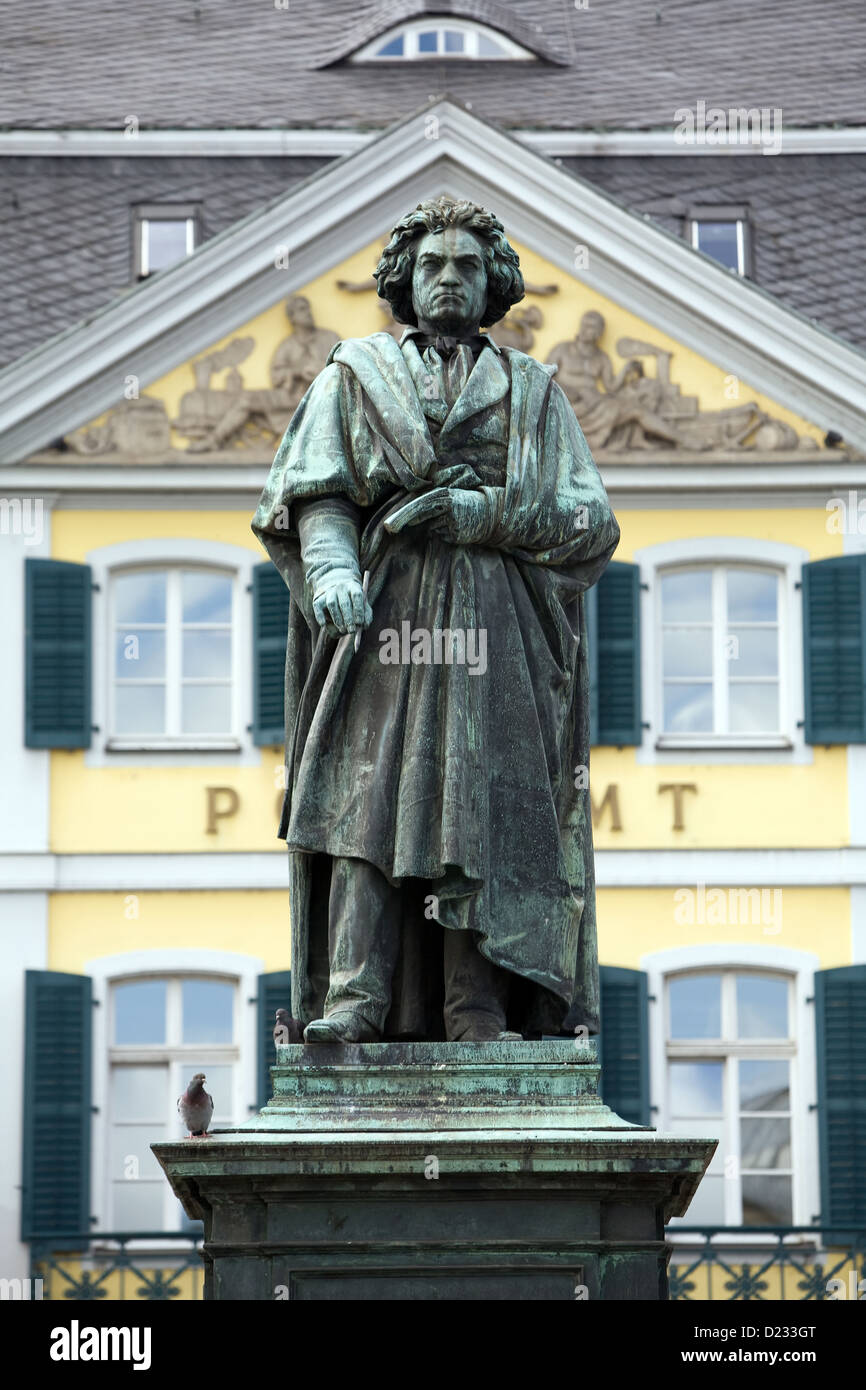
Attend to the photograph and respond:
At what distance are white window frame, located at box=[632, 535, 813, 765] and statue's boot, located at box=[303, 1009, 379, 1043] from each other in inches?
736

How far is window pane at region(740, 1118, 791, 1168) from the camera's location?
25.1 m

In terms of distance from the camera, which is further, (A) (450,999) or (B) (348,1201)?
(A) (450,999)

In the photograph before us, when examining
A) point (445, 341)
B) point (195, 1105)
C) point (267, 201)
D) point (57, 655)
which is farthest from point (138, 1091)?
point (445, 341)

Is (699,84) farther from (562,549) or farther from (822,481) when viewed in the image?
(562,549)

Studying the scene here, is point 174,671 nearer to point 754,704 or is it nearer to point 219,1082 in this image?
point 219,1082

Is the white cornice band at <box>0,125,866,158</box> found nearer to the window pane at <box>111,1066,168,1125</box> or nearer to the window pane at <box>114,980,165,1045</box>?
the window pane at <box>114,980,165,1045</box>

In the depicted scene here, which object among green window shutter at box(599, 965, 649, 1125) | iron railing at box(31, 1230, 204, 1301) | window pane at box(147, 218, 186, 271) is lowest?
iron railing at box(31, 1230, 204, 1301)

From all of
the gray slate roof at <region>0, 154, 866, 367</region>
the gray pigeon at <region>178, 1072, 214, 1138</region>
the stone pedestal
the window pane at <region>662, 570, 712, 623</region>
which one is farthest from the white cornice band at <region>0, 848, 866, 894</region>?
the stone pedestal

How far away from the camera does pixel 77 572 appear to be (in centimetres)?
2575

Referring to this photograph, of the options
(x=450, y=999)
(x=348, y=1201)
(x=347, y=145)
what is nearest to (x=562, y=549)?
(x=450, y=999)

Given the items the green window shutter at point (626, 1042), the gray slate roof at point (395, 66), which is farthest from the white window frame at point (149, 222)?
the green window shutter at point (626, 1042)

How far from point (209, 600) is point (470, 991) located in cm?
1893

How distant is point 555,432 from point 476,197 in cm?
1888
